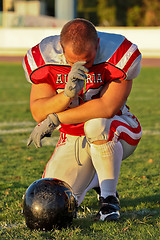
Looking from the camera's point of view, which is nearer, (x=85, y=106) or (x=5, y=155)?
(x=85, y=106)

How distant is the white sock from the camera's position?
3.03 meters

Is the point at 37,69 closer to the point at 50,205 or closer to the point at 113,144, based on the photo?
the point at 113,144

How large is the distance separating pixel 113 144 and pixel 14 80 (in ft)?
35.3

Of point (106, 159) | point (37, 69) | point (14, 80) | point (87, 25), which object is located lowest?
point (14, 80)

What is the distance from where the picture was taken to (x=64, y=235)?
276 cm

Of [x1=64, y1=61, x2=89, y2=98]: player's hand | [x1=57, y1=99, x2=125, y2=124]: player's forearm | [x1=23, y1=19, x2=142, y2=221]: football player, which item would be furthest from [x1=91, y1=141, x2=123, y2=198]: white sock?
[x1=64, y1=61, x2=89, y2=98]: player's hand

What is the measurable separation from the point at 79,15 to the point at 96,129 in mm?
42566

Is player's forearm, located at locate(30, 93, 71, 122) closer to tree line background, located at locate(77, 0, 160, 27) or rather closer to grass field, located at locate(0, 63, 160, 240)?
grass field, located at locate(0, 63, 160, 240)

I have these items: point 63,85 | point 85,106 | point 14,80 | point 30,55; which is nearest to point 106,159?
point 85,106

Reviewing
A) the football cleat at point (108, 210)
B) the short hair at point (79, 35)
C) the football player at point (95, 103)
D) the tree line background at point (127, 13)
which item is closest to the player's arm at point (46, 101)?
the football player at point (95, 103)

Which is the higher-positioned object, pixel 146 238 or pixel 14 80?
pixel 146 238

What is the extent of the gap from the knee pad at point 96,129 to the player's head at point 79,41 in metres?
0.41

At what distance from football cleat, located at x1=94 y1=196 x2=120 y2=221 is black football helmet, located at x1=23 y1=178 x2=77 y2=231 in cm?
22

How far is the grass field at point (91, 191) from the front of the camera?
2816 mm
